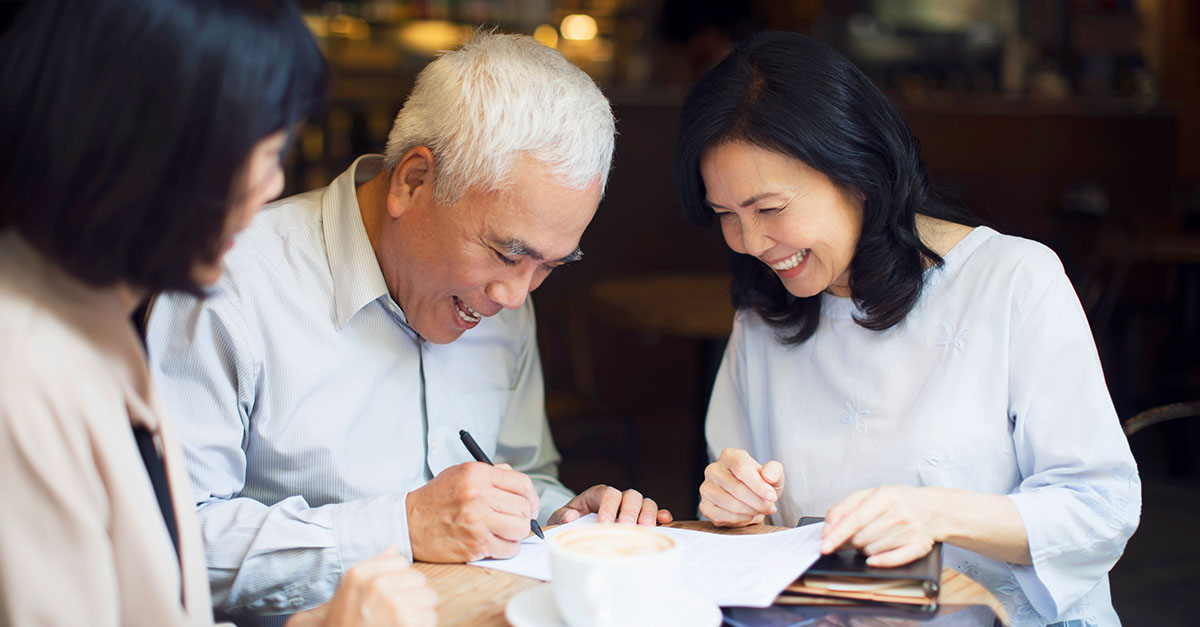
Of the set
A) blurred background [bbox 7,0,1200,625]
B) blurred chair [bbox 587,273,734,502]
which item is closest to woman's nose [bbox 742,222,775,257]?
blurred chair [bbox 587,273,734,502]

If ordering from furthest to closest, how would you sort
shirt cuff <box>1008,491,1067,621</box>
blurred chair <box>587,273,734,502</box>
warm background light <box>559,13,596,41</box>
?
1. warm background light <box>559,13,596,41</box>
2. blurred chair <box>587,273,734,502</box>
3. shirt cuff <box>1008,491,1067,621</box>

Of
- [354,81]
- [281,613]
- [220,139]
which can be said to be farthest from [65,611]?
[354,81]

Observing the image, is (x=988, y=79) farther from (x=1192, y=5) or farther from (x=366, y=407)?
(x=366, y=407)

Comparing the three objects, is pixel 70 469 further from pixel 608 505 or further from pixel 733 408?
pixel 733 408

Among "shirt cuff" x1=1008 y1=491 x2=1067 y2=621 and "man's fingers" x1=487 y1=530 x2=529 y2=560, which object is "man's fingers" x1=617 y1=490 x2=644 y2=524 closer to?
"man's fingers" x1=487 y1=530 x2=529 y2=560

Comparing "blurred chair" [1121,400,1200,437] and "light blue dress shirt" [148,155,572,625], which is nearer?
"light blue dress shirt" [148,155,572,625]

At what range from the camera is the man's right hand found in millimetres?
1288

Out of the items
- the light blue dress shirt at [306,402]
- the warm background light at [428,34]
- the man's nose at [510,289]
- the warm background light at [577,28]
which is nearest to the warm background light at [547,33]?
the warm background light at [577,28]

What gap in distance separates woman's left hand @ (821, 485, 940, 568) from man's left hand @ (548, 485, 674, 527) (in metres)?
0.32

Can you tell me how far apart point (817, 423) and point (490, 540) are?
0.69 meters

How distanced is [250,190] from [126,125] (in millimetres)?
128

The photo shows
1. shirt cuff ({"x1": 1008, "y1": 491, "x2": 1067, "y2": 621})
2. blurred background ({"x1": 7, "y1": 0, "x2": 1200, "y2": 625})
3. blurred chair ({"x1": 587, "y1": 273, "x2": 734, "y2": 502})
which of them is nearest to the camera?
shirt cuff ({"x1": 1008, "y1": 491, "x2": 1067, "y2": 621})

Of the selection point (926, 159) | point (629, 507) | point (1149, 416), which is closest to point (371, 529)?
point (629, 507)

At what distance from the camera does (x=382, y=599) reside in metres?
1.00
